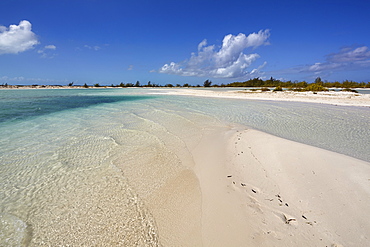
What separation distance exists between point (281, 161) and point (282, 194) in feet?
3.74

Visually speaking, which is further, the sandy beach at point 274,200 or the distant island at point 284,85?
the distant island at point 284,85

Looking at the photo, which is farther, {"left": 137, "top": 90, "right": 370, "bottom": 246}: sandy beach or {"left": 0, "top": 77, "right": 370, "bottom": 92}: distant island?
{"left": 0, "top": 77, "right": 370, "bottom": 92}: distant island

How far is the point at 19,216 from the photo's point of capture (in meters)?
2.15

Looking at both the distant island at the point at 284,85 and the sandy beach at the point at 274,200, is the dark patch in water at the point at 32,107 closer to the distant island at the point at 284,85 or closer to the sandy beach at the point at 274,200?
the sandy beach at the point at 274,200

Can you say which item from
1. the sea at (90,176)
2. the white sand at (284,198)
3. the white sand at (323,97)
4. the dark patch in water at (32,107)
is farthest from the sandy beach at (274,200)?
the white sand at (323,97)

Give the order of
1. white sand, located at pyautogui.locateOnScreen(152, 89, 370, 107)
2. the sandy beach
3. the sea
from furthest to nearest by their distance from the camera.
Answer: white sand, located at pyautogui.locateOnScreen(152, 89, 370, 107)
the sea
the sandy beach

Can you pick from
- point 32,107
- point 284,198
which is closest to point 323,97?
point 284,198

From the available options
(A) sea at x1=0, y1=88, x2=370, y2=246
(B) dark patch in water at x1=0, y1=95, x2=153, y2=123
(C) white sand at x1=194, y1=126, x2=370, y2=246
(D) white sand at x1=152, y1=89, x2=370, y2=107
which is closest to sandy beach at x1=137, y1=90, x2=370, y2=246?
(C) white sand at x1=194, y1=126, x2=370, y2=246

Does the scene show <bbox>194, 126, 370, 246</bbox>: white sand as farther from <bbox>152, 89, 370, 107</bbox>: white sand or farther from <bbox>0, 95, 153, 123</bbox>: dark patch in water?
<bbox>152, 89, 370, 107</bbox>: white sand

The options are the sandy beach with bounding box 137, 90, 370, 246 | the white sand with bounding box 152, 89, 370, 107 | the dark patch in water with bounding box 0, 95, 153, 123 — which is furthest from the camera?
the white sand with bounding box 152, 89, 370, 107

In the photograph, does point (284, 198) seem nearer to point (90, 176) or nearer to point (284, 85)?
point (90, 176)

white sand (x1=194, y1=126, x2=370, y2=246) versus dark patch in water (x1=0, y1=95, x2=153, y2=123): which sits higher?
white sand (x1=194, y1=126, x2=370, y2=246)

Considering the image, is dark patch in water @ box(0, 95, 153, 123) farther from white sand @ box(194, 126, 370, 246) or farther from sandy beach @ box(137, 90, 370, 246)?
white sand @ box(194, 126, 370, 246)

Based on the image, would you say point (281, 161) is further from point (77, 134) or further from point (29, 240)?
point (77, 134)
